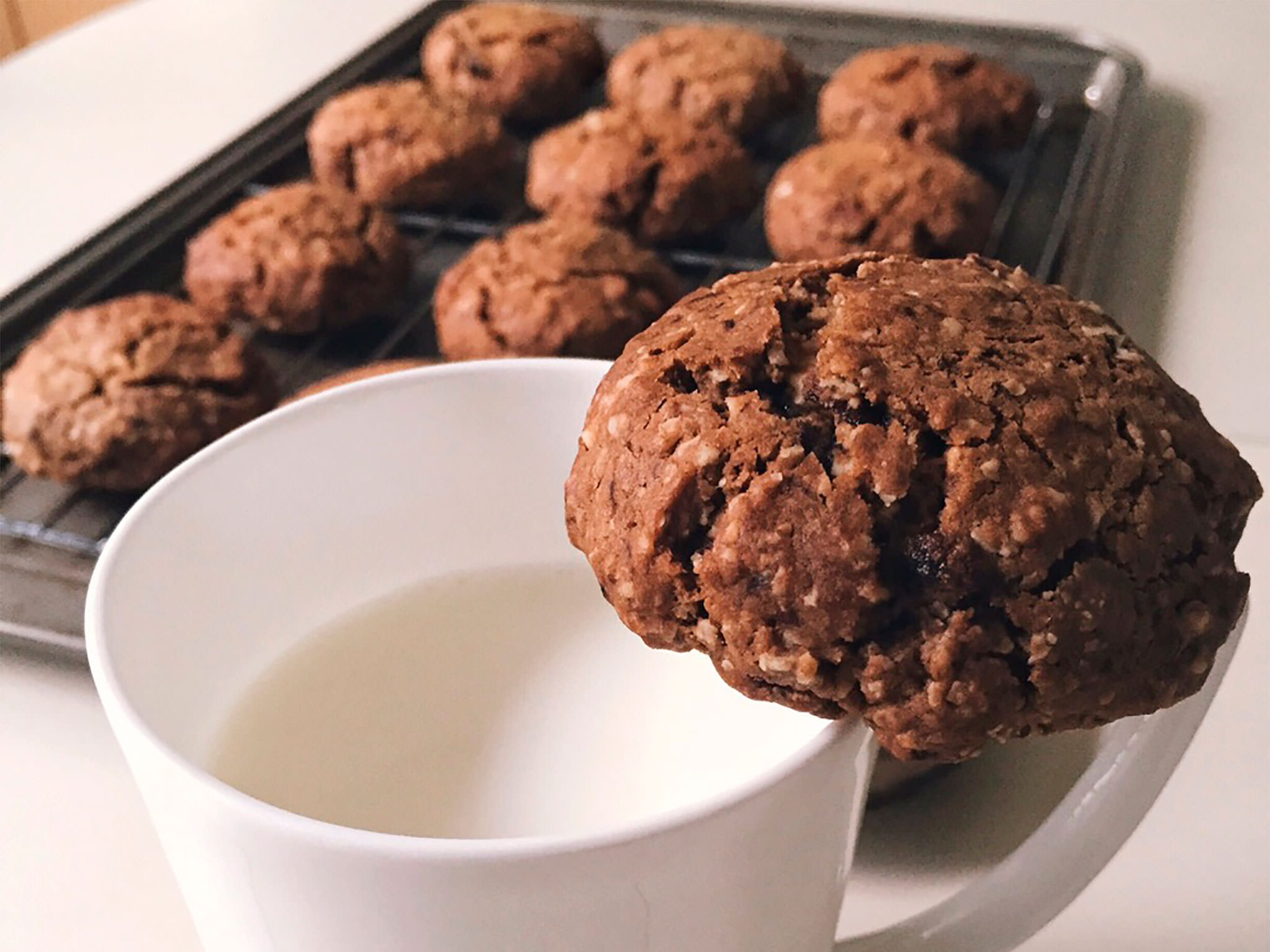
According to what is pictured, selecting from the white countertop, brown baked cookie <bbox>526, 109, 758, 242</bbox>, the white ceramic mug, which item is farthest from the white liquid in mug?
brown baked cookie <bbox>526, 109, 758, 242</bbox>

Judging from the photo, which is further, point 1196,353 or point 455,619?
point 1196,353

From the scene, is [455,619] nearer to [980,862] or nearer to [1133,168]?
[980,862]

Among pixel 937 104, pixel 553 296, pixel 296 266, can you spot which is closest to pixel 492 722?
pixel 553 296

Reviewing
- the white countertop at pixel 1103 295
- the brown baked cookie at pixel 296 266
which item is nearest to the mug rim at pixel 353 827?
the white countertop at pixel 1103 295

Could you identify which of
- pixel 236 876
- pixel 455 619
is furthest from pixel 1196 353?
pixel 236 876

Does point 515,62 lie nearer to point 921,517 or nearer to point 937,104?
point 937,104

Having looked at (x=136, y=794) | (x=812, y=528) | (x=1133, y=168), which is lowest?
(x=136, y=794)

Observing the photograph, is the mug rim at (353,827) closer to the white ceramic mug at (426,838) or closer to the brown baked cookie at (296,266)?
the white ceramic mug at (426,838)
